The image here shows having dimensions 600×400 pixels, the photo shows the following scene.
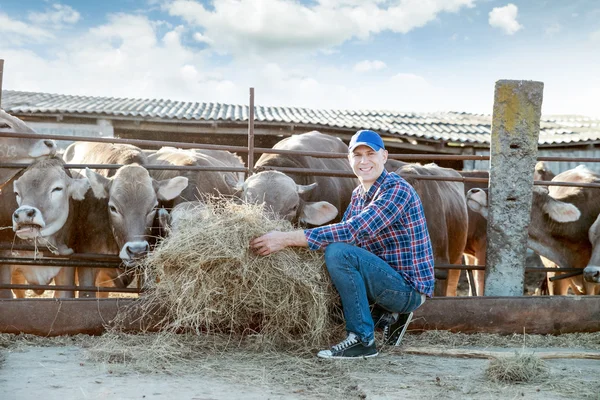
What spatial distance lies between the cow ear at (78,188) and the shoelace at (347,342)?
2691 mm

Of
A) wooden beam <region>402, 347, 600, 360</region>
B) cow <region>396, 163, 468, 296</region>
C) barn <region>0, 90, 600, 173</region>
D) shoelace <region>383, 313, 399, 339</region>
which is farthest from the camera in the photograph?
barn <region>0, 90, 600, 173</region>

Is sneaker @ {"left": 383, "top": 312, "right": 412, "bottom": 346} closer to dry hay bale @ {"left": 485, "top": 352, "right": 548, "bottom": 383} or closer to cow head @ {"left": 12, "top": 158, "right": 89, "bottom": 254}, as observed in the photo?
dry hay bale @ {"left": 485, "top": 352, "right": 548, "bottom": 383}

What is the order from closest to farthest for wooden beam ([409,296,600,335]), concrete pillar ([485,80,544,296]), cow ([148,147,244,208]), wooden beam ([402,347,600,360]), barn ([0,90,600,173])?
wooden beam ([402,347,600,360])
wooden beam ([409,296,600,335])
concrete pillar ([485,80,544,296])
cow ([148,147,244,208])
barn ([0,90,600,173])

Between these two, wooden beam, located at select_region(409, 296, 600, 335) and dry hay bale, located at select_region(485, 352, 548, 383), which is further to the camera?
wooden beam, located at select_region(409, 296, 600, 335)

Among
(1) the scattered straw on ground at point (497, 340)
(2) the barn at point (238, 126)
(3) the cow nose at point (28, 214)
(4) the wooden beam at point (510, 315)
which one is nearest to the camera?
(1) the scattered straw on ground at point (497, 340)

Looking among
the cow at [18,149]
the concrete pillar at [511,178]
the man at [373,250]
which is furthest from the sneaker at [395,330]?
the cow at [18,149]

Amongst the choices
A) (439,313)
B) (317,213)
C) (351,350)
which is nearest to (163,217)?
(317,213)

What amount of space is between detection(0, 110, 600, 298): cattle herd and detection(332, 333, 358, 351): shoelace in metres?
1.16

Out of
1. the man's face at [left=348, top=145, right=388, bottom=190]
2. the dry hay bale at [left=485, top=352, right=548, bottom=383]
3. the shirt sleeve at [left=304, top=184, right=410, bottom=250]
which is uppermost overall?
the man's face at [left=348, top=145, right=388, bottom=190]

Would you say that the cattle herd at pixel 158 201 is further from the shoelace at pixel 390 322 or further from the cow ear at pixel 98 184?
the shoelace at pixel 390 322

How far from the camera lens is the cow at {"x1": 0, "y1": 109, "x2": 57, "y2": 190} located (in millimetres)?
5176

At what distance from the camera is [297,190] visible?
5.20m

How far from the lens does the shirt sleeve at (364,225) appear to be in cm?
371

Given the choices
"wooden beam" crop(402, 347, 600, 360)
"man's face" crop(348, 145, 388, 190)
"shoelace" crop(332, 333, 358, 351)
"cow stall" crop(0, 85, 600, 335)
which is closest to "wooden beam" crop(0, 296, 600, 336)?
"cow stall" crop(0, 85, 600, 335)
